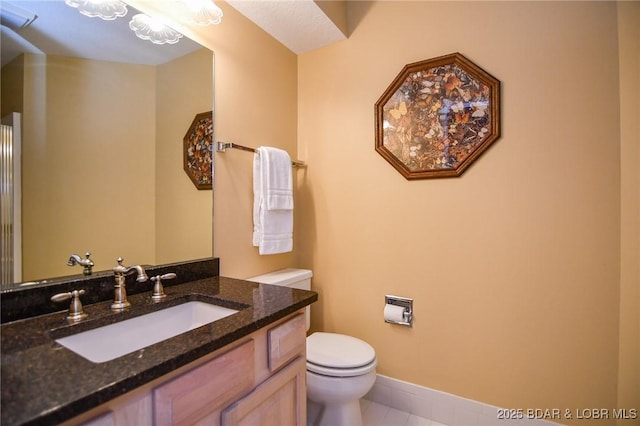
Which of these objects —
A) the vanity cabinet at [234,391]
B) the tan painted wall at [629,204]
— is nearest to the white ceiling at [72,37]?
the vanity cabinet at [234,391]

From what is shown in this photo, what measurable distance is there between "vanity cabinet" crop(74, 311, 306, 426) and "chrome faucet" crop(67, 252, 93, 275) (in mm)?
626

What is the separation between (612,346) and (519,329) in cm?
34

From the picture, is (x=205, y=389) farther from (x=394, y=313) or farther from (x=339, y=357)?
(x=394, y=313)

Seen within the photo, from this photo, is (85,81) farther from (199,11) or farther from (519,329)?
(519,329)

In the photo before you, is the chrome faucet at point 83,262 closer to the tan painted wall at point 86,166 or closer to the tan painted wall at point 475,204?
the tan painted wall at point 86,166

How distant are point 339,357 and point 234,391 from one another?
2.47 feet

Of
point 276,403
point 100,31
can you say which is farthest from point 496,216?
point 100,31

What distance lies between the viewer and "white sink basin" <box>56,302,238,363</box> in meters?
0.84

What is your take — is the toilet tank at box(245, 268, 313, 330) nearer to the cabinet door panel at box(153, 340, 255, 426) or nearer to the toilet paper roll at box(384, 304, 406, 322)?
the toilet paper roll at box(384, 304, 406, 322)

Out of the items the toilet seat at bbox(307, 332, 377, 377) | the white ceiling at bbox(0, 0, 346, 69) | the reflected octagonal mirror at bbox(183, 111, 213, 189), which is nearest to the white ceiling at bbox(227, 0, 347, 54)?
the white ceiling at bbox(0, 0, 346, 69)

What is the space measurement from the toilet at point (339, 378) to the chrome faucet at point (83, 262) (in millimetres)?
1003

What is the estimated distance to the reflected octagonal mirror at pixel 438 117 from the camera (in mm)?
1517

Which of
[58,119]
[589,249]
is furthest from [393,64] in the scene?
[58,119]

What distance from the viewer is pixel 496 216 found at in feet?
4.95
